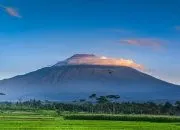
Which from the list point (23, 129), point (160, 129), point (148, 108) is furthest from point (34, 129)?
point (148, 108)

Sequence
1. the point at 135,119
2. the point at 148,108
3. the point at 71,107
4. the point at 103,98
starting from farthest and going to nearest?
the point at 103,98, the point at 71,107, the point at 148,108, the point at 135,119

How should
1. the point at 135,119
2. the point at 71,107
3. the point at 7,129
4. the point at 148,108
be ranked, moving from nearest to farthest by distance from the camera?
the point at 7,129 → the point at 135,119 → the point at 148,108 → the point at 71,107

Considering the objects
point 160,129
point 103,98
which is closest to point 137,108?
point 103,98

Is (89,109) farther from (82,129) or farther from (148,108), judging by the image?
(82,129)

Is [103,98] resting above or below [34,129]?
above

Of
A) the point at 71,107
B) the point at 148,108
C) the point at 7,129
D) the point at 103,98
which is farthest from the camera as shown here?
the point at 103,98

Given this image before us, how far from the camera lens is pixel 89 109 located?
389ft

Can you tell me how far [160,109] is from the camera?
111 meters

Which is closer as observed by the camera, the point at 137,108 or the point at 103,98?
the point at 137,108

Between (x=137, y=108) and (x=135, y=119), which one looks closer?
(x=135, y=119)

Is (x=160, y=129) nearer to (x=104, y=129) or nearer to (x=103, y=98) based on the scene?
(x=104, y=129)

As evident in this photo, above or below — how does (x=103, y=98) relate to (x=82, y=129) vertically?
above

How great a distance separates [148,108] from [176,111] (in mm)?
6414

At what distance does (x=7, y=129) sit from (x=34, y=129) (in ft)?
7.36
